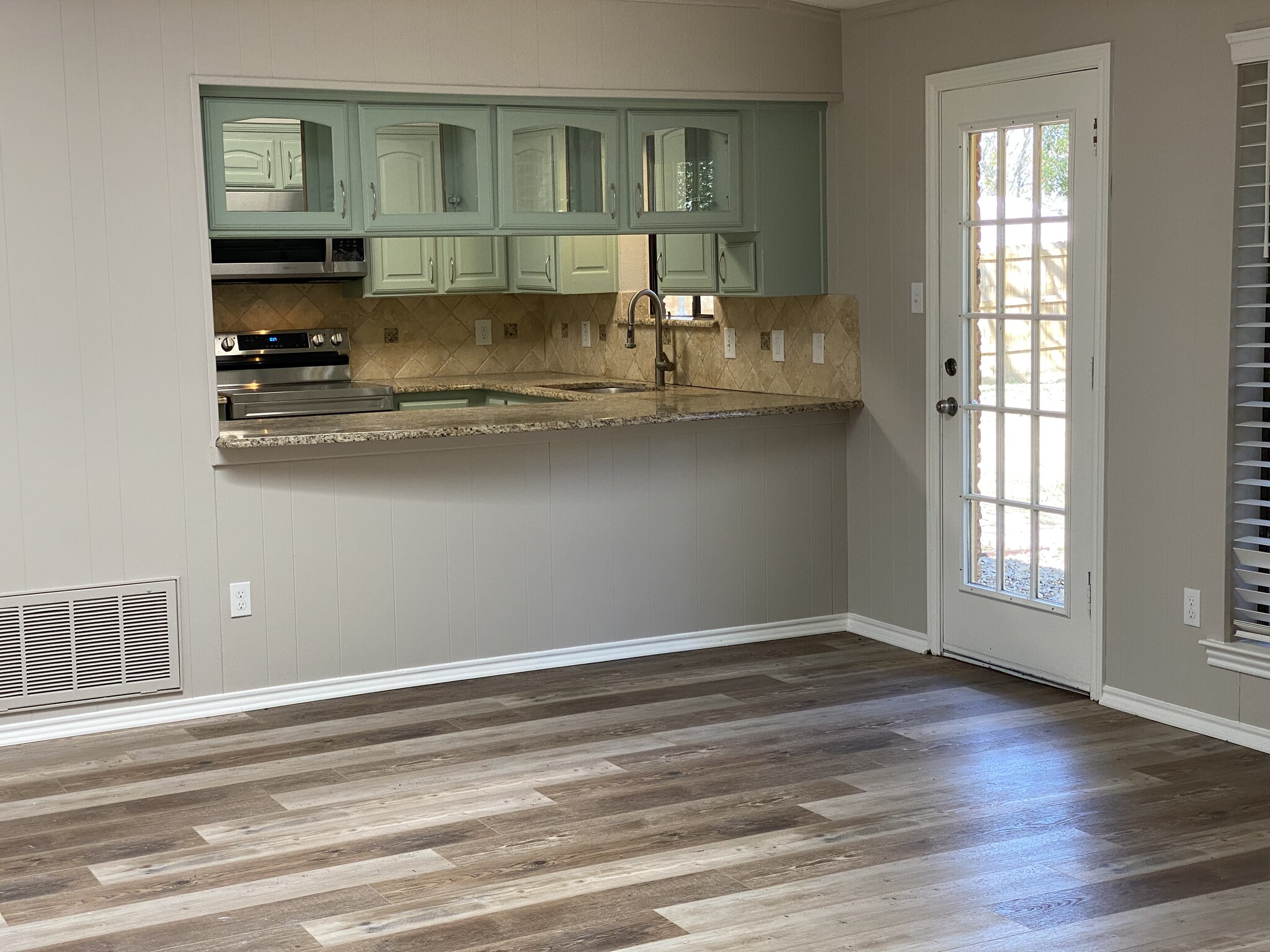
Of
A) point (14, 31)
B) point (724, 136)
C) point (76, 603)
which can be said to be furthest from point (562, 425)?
point (14, 31)

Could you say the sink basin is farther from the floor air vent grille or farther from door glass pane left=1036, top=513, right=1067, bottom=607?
door glass pane left=1036, top=513, right=1067, bottom=607

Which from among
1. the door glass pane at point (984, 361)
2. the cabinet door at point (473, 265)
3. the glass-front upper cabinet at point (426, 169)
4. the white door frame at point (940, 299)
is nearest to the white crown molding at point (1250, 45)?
the white door frame at point (940, 299)

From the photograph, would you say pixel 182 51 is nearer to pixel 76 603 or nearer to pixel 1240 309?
pixel 76 603

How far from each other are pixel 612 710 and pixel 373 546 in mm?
1005

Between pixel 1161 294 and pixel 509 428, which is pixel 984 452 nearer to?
pixel 1161 294

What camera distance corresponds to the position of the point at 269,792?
394 cm

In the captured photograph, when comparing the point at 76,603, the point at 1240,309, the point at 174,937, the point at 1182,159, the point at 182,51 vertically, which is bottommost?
the point at 174,937

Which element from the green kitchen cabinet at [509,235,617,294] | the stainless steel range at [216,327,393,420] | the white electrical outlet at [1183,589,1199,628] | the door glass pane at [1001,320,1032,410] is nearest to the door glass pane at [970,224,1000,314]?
the door glass pane at [1001,320,1032,410]

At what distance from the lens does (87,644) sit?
4539 millimetres

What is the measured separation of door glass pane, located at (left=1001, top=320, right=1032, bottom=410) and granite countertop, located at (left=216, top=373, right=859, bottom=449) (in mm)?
807

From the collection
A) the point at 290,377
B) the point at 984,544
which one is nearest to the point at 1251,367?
the point at 984,544

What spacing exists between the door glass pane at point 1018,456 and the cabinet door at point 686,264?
1.48 metres

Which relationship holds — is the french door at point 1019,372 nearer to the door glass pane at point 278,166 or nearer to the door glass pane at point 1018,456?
the door glass pane at point 1018,456

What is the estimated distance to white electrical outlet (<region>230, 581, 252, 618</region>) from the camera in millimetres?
4730
